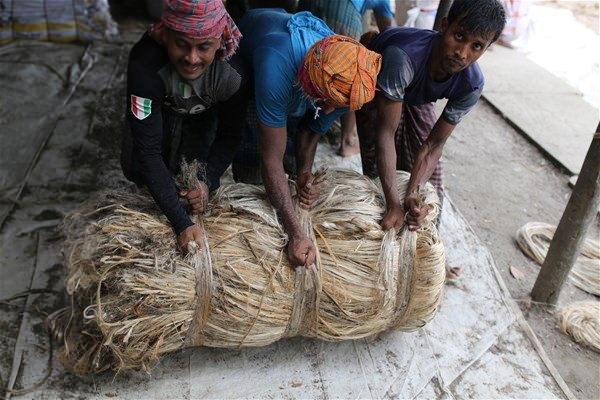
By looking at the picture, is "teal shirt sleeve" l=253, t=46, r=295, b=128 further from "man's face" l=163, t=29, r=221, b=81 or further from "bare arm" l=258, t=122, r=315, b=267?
"man's face" l=163, t=29, r=221, b=81

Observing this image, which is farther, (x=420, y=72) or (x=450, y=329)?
(x=450, y=329)

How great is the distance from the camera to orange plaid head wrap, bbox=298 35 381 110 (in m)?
2.02

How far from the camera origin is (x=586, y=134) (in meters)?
5.18

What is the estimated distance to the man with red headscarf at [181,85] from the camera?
6.47 feet

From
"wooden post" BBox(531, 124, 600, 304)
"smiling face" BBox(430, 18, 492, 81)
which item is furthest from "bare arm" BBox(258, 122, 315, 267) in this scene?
"wooden post" BBox(531, 124, 600, 304)

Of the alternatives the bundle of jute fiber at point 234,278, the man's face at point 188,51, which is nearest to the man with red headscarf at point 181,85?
the man's face at point 188,51

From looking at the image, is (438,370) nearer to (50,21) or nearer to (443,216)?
(443,216)

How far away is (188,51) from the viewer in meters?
2.03

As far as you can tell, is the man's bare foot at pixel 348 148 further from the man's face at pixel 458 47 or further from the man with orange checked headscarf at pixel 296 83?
the man's face at pixel 458 47

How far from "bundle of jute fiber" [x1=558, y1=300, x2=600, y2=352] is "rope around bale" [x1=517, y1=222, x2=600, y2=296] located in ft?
0.92

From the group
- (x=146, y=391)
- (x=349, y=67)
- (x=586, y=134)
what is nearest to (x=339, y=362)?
(x=146, y=391)

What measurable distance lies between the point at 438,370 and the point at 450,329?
0.30 m

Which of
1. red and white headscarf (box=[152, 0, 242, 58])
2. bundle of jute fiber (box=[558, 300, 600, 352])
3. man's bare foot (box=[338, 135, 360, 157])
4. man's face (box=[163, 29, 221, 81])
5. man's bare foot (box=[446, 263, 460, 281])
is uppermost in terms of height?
red and white headscarf (box=[152, 0, 242, 58])

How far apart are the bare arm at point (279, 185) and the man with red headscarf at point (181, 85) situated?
0.85ft
